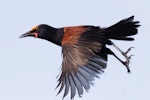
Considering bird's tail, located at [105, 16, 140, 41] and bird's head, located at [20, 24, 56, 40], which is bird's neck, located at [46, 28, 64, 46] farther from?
bird's tail, located at [105, 16, 140, 41]

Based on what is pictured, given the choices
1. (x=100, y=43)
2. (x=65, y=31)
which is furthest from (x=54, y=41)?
(x=100, y=43)

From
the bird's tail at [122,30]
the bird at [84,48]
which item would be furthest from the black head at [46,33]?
the bird's tail at [122,30]

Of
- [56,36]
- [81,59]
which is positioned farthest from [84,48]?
[56,36]

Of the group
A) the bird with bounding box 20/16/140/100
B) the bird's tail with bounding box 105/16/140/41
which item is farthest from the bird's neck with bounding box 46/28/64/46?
the bird's tail with bounding box 105/16/140/41

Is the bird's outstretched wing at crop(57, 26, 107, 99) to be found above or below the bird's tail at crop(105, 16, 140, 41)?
below

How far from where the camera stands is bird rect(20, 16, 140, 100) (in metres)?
9.09

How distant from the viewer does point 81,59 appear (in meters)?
9.24

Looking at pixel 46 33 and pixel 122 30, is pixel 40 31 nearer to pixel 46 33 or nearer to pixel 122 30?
pixel 46 33

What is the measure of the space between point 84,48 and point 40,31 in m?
1.38

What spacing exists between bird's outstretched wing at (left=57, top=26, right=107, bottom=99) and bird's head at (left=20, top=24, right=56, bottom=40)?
2.22 ft

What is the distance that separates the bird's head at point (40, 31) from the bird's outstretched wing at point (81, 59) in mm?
677

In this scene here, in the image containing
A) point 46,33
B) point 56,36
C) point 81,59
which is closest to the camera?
point 81,59

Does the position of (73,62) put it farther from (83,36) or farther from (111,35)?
(111,35)

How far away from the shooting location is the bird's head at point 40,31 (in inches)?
410
